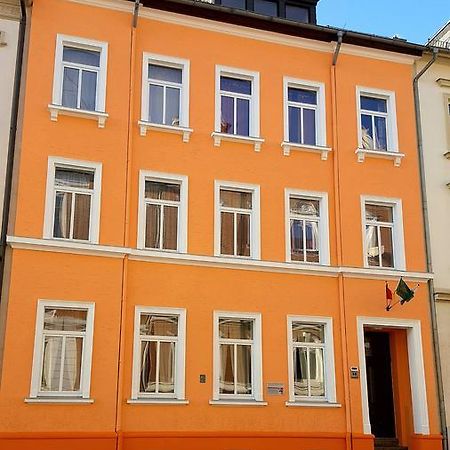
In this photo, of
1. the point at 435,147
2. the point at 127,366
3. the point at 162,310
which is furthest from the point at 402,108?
the point at 127,366

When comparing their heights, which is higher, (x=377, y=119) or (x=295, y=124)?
(x=377, y=119)

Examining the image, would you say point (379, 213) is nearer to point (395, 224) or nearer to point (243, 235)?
point (395, 224)

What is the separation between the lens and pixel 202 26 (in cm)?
1702

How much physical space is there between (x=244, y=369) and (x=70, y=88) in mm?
7698

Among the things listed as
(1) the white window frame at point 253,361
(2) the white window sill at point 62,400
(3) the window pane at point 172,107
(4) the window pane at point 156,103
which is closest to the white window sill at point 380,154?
(3) the window pane at point 172,107

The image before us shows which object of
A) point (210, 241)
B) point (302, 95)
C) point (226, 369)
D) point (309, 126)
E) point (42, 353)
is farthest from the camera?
point (302, 95)

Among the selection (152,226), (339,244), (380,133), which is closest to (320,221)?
(339,244)

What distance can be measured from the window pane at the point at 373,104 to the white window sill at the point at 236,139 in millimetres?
3450

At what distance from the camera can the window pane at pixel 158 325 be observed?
15039 millimetres

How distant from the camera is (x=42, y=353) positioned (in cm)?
1403

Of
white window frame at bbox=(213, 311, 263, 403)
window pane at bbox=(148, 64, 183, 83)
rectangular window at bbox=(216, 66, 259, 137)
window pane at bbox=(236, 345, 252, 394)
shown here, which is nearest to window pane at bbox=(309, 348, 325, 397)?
white window frame at bbox=(213, 311, 263, 403)

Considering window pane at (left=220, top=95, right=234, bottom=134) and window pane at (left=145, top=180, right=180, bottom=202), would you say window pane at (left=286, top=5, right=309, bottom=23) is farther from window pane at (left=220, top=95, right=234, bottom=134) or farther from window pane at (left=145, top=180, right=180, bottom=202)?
window pane at (left=145, top=180, right=180, bottom=202)

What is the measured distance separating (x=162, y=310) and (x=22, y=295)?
3.02 m

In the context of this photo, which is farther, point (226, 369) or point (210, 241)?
point (210, 241)
